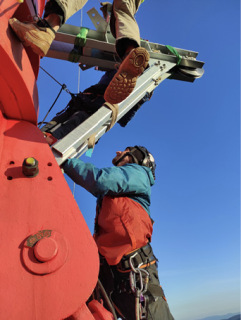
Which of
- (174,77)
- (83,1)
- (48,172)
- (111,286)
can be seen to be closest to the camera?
(48,172)

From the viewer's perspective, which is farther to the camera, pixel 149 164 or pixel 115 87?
pixel 149 164

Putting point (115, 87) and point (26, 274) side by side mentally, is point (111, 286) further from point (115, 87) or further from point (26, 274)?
point (115, 87)

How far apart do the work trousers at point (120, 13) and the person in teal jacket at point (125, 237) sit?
3.95 feet

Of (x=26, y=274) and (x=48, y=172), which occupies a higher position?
(x=48, y=172)

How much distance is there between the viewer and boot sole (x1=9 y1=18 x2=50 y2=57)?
155 cm


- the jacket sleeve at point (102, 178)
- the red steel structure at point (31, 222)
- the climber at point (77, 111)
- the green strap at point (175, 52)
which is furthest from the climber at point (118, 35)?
the green strap at point (175, 52)

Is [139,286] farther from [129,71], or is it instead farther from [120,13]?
[120,13]

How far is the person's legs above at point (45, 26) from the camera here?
1.57m

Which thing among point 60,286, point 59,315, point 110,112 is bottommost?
point 59,315

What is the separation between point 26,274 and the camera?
48.6 inches

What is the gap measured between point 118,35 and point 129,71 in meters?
0.49

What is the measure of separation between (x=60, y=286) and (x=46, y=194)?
498mm

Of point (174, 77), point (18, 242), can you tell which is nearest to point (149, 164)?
point (18, 242)

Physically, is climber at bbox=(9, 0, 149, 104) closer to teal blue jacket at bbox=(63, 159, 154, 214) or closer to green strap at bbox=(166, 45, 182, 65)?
teal blue jacket at bbox=(63, 159, 154, 214)
